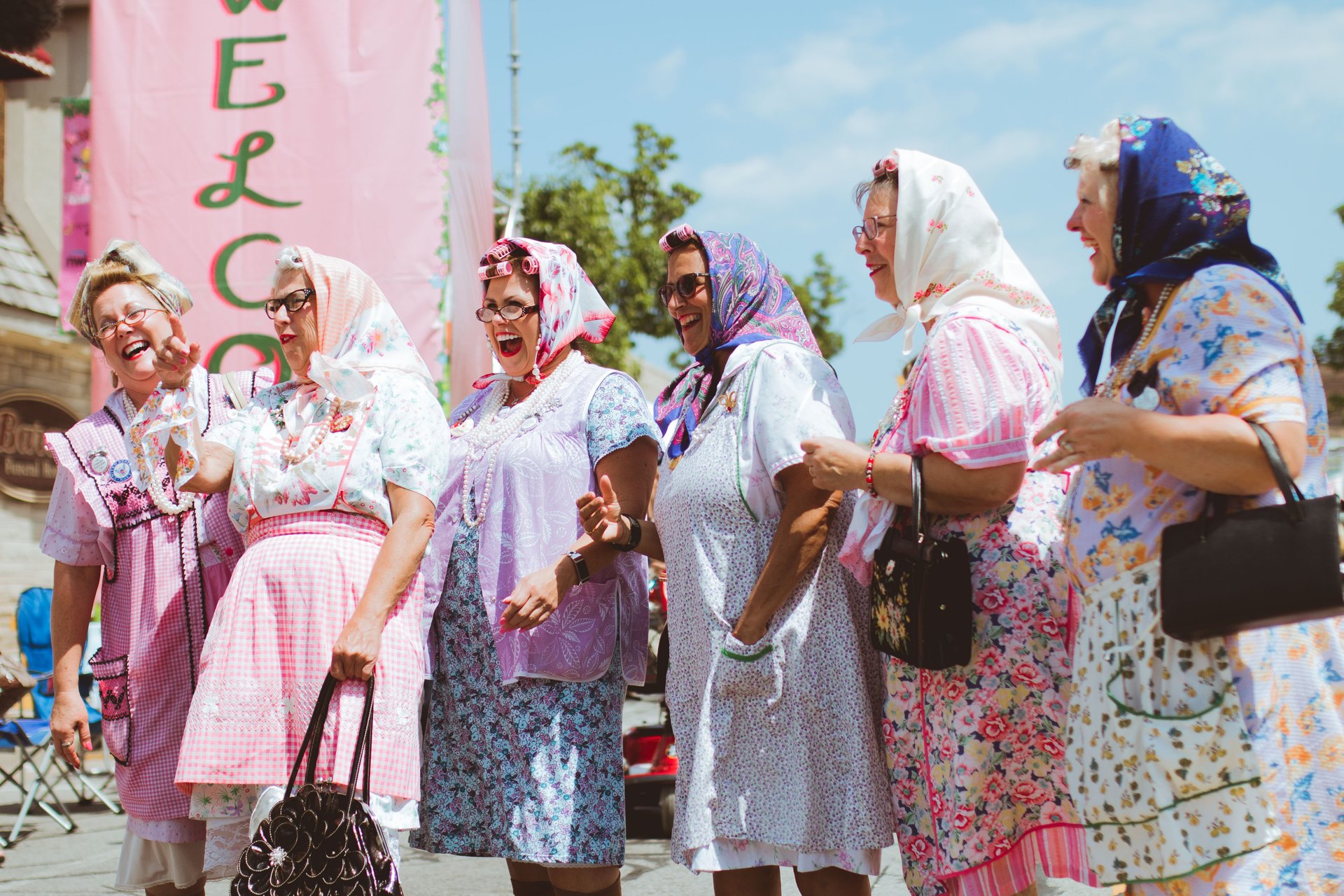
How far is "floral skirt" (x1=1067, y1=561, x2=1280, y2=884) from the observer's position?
6.49 feet

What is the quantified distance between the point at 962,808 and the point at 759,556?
76 centimetres

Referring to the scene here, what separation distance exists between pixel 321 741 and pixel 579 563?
0.77m

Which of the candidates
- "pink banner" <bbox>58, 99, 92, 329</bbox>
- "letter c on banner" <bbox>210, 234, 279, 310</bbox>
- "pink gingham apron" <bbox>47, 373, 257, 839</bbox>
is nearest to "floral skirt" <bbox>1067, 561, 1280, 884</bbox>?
"pink gingham apron" <bbox>47, 373, 257, 839</bbox>

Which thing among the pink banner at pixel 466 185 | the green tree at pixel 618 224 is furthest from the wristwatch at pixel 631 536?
the green tree at pixel 618 224

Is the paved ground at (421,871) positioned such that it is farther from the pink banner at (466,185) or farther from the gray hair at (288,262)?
the gray hair at (288,262)

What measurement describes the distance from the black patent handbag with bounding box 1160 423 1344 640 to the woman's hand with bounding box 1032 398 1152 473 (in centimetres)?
20

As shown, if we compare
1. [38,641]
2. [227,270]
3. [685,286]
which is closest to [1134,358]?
[685,286]

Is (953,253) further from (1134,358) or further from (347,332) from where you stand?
(347,332)

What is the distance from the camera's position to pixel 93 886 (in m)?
4.96

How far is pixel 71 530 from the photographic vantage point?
3.61 meters

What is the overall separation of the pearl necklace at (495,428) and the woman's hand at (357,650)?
547mm

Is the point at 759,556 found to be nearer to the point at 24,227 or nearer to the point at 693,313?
the point at 693,313

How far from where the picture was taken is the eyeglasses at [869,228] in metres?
2.91

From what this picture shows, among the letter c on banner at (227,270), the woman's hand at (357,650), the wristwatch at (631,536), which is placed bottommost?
the woman's hand at (357,650)
